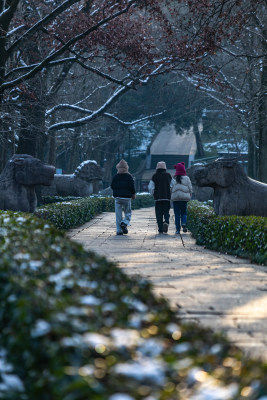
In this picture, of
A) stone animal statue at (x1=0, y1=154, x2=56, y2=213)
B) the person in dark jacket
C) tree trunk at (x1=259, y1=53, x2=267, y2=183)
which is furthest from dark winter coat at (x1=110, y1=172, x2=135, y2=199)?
tree trunk at (x1=259, y1=53, x2=267, y2=183)

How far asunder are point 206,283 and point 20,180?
7.82 metres

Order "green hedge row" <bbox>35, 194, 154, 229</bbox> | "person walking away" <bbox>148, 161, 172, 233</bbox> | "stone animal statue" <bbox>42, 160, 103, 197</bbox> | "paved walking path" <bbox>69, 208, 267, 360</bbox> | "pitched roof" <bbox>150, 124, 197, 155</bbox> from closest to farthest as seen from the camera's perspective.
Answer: "paved walking path" <bbox>69, 208, 267, 360</bbox>
"green hedge row" <bbox>35, 194, 154, 229</bbox>
"person walking away" <bbox>148, 161, 172, 233</bbox>
"stone animal statue" <bbox>42, 160, 103, 197</bbox>
"pitched roof" <bbox>150, 124, 197, 155</bbox>

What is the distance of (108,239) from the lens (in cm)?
1373

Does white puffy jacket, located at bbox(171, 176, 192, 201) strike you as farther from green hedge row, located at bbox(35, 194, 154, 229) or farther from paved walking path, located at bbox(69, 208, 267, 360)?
green hedge row, located at bbox(35, 194, 154, 229)

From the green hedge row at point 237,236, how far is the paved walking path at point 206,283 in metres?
0.27

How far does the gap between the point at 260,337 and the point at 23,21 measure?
56.3 ft

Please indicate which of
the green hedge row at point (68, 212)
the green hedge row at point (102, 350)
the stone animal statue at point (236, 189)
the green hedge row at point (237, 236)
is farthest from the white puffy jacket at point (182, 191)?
the green hedge row at point (102, 350)

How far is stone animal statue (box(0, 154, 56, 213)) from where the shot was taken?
13820mm

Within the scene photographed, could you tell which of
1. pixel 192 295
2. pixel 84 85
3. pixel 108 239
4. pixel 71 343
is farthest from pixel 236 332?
pixel 84 85

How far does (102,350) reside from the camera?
9.48 feet

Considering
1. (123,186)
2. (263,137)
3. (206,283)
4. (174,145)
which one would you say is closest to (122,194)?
(123,186)

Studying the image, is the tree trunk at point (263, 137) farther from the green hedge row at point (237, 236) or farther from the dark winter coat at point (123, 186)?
the green hedge row at point (237, 236)

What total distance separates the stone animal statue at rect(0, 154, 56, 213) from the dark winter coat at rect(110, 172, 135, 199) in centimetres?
177

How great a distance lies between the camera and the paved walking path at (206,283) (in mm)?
4915
